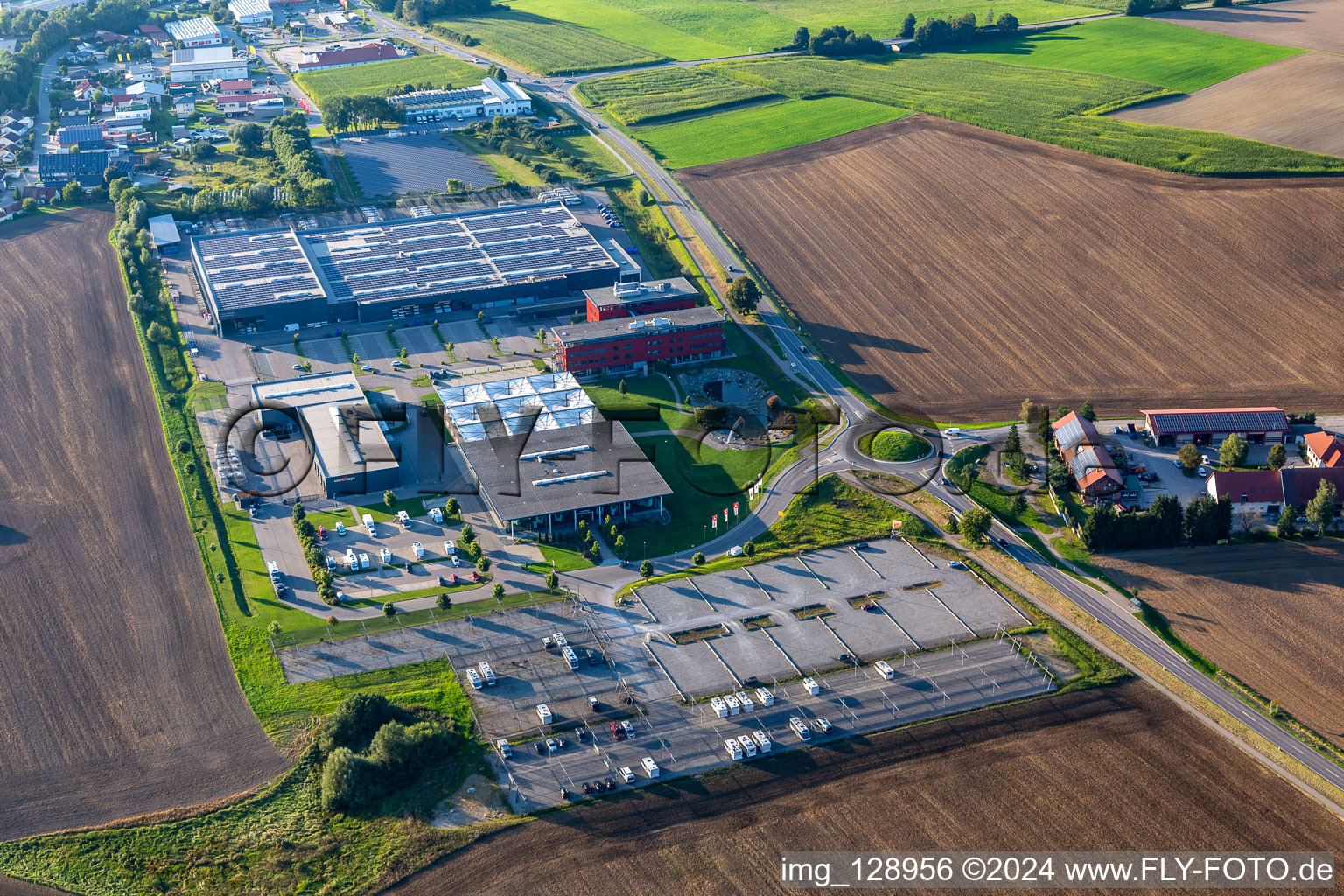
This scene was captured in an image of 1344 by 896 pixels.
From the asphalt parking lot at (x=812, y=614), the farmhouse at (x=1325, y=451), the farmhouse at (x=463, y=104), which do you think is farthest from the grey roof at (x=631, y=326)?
the farmhouse at (x=463, y=104)

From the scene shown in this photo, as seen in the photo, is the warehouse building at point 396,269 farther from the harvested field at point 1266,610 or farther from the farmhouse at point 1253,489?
the harvested field at point 1266,610

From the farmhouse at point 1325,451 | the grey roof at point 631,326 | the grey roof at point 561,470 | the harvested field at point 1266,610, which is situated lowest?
the harvested field at point 1266,610

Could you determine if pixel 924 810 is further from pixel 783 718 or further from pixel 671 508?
pixel 671 508

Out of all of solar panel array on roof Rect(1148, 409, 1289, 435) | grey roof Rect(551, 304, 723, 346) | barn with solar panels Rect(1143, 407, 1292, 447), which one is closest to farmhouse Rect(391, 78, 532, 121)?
grey roof Rect(551, 304, 723, 346)

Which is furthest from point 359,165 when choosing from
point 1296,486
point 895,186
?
point 1296,486

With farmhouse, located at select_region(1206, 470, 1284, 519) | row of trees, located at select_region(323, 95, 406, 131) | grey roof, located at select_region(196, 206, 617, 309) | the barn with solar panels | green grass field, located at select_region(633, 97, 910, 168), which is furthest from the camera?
row of trees, located at select_region(323, 95, 406, 131)

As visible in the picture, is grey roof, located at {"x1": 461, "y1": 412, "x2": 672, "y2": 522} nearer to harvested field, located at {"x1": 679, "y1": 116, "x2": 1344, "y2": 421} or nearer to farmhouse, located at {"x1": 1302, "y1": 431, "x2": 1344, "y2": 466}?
harvested field, located at {"x1": 679, "y1": 116, "x2": 1344, "y2": 421}
